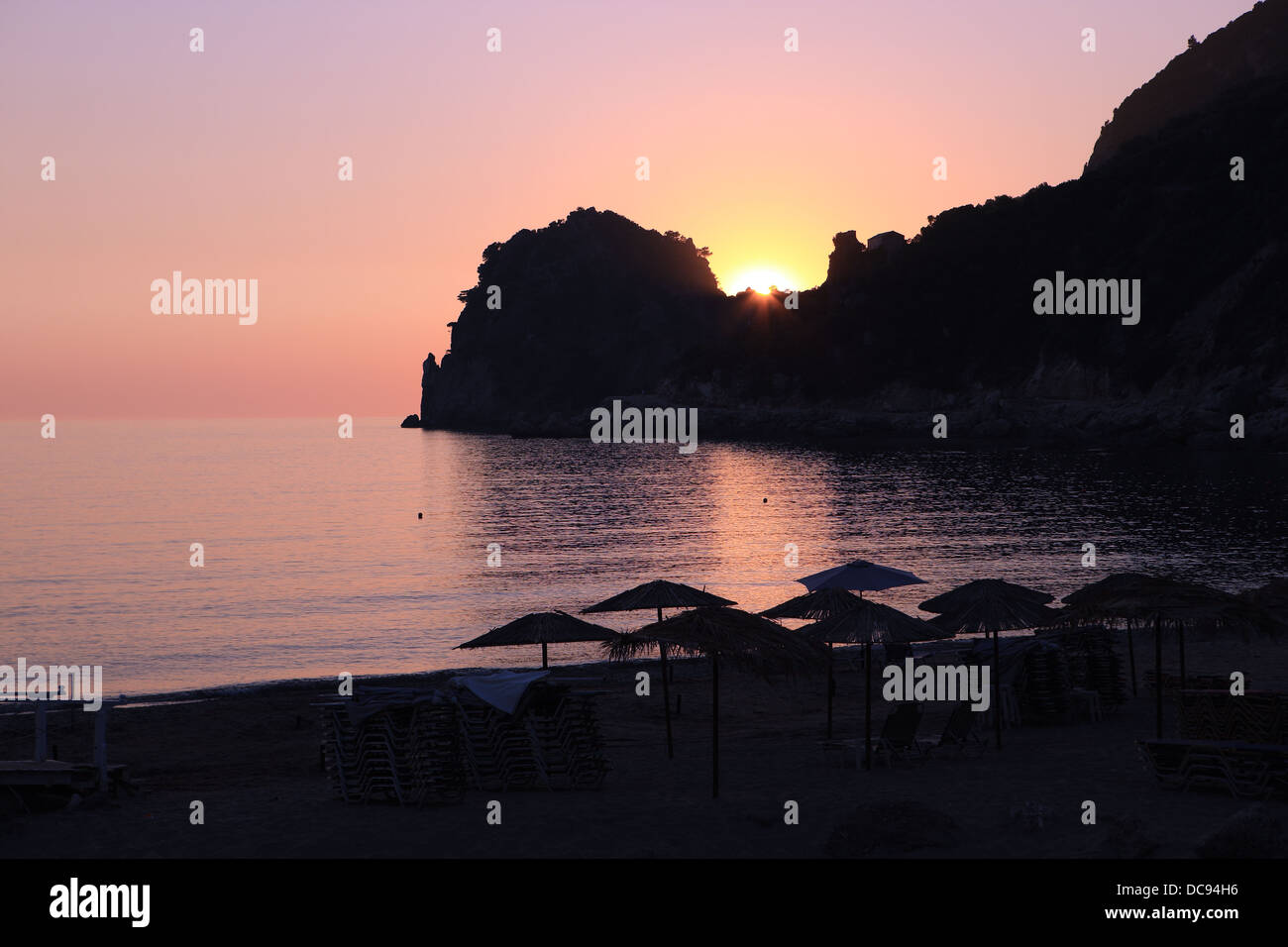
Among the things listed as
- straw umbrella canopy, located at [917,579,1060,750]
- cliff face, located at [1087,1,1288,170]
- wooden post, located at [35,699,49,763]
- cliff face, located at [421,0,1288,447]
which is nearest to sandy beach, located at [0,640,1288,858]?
wooden post, located at [35,699,49,763]

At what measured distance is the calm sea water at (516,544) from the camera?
3434cm

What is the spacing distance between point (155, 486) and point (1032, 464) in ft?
253

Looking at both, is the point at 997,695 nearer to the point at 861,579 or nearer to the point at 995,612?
the point at 995,612

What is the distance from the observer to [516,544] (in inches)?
2285

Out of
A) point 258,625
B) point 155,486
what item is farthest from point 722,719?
point 155,486

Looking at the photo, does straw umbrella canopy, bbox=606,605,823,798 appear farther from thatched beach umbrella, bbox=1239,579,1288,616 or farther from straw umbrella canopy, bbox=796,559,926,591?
thatched beach umbrella, bbox=1239,579,1288,616

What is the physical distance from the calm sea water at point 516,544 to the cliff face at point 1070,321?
18.5m

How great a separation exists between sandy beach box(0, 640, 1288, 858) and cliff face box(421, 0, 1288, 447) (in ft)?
292

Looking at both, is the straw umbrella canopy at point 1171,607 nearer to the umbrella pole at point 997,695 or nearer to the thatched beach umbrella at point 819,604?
the umbrella pole at point 997,695

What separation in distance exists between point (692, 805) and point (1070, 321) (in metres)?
128

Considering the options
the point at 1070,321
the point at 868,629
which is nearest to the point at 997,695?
the point at 868,629
